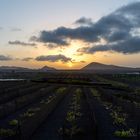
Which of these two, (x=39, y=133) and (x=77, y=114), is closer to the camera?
(x=39, y=133)

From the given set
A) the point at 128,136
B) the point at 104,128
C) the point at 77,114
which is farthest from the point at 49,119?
the point at 128,136

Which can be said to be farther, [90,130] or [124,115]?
[124,115]

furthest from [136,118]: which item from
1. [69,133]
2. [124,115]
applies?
[69,133]

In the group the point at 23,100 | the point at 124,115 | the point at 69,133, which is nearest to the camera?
the point at 69,133

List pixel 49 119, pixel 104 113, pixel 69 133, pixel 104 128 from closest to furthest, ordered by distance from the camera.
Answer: pixel 69 133 < pixel 104 128 < pixel 49 119 < pixel 104 113

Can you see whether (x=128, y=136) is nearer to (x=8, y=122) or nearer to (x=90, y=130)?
(x=90, y=130)

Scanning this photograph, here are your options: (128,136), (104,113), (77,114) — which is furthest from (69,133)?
(104,113)

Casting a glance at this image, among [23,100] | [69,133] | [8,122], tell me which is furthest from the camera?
[23,100]

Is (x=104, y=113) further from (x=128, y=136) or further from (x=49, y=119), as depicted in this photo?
(x=128, y=136)

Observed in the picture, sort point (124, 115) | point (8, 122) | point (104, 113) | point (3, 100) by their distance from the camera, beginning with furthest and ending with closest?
point (3, 100) < point (104, 113) < point (124, 115) < point (8, 122)
